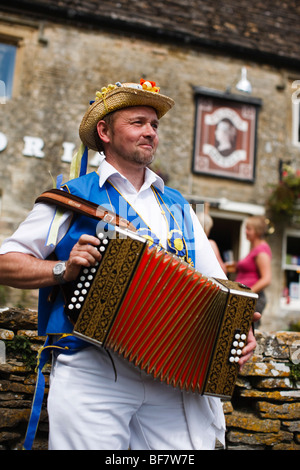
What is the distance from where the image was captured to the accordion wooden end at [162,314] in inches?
76.6

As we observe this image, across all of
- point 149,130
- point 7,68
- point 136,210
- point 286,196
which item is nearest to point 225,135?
point 286,196

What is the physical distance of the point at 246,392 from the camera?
11.9ft

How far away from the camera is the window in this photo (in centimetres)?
864

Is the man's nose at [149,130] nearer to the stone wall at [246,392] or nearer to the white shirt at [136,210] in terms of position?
the white shirt at [136,210]

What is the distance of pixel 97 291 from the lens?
1.94 meters

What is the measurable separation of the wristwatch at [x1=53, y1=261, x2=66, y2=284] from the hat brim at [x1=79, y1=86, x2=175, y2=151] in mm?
834

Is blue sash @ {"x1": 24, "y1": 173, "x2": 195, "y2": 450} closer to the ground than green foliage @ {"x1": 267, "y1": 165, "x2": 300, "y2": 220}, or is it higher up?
closer to the ground

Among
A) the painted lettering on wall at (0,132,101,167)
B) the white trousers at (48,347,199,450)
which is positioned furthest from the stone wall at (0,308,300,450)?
the painted lettering on wall at (0,132,101,167)

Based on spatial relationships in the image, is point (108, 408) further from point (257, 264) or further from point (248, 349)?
point (257, 264)

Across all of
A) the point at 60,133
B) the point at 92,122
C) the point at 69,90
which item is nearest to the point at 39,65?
the point at 69,90

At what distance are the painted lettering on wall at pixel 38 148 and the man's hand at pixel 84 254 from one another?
6.52m

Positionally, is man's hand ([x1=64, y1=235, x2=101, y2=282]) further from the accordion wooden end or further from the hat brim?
the hat brim

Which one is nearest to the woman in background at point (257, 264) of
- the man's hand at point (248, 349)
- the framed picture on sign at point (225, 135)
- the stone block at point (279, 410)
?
the stone block at point (279, 410)

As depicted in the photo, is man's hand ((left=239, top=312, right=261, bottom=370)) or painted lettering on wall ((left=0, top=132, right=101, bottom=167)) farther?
painted lettering on wall ((left=0, top=132, right=101, bottom=167))
